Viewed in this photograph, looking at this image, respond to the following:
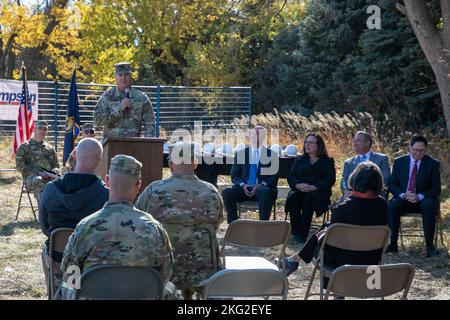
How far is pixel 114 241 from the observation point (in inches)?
150

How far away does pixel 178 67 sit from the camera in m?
31.6

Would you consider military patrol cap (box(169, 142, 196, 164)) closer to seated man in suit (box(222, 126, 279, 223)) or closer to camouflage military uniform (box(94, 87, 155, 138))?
camouflage military uniform (box(94, 87, 155, 138))

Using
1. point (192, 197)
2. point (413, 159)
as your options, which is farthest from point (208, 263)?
point (413, 159)

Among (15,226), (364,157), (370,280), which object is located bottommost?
(15,226)

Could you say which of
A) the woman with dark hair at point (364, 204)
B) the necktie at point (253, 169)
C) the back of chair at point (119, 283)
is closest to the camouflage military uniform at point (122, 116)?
the necktie at point (253, 169)

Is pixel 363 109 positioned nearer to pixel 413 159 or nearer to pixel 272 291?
pixel 413 159

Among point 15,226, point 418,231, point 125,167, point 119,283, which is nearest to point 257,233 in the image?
point 125,167

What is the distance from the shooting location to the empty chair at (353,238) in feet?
18.3

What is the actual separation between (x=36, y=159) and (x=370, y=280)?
6617 millimetres

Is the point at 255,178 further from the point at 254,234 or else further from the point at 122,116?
the point at 254,234

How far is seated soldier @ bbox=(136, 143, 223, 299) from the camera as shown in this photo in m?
4.97

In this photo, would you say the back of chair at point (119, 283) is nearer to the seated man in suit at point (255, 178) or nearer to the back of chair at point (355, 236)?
the back of chair at point (355, 236)

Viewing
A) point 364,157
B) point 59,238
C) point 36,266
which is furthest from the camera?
point 364,157

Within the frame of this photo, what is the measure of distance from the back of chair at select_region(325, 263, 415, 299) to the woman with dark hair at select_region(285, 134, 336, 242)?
462 cm
